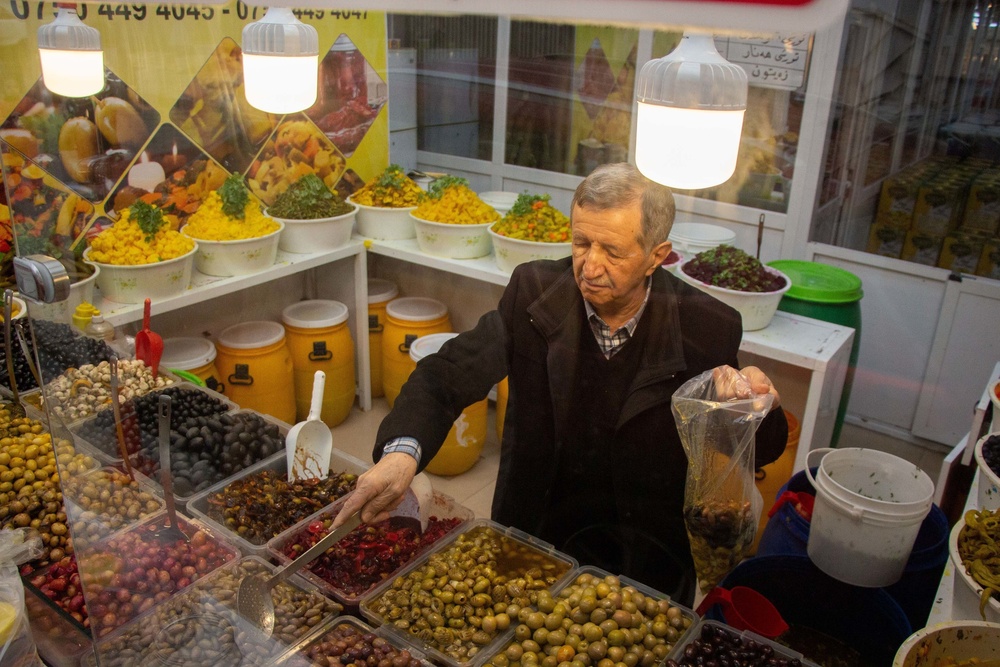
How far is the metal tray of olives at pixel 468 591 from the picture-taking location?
1.30 meters

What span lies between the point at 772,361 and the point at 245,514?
1.88 metres

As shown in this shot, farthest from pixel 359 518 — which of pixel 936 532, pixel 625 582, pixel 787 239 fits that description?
pixel 787 239

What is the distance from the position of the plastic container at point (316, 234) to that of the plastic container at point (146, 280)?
321 mm

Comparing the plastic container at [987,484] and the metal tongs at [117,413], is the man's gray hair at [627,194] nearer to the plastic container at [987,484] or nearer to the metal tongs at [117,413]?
the plastic container at [987,484]

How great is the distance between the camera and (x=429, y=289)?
267 centimetres

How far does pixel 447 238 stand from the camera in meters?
2.89

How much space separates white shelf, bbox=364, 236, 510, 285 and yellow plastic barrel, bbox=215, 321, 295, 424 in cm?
58

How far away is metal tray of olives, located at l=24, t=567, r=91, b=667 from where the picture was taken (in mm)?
1381

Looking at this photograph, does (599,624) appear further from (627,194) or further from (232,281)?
(232,281)

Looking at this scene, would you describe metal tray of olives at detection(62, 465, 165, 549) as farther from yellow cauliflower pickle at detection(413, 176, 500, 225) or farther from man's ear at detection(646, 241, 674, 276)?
yellow cauliflower pickle at detection(413, 176, 500, 225)

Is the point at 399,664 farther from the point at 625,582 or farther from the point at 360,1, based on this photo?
the point at 360,1

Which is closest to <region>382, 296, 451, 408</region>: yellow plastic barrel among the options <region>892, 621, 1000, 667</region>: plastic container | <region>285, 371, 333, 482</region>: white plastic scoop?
<region>285, 371, 333, 482</region>: white plastic scoop

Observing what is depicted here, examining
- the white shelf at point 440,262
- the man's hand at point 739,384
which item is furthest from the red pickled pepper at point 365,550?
the white shelf at point 440,262

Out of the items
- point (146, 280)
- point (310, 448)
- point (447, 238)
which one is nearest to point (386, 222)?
point (447, 238)
